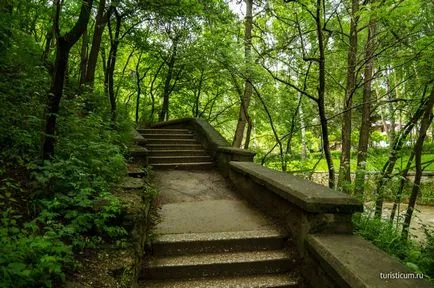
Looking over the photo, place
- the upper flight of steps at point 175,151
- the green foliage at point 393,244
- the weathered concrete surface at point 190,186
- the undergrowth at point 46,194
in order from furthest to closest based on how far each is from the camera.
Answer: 1. the upper flight of steps at point 175,151
2. the weathered concrete surface at point 190,186
3. the green foliage at point 393,244
4. the undergrowth at point 46,194

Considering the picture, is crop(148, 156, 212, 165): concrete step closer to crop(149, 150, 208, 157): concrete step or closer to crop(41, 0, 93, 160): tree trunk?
crop(149, 150, 208, 157): concrete step

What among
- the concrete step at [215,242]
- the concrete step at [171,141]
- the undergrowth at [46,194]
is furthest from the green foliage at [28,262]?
the concrete step at [171,141]

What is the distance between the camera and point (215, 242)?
12.3 ft

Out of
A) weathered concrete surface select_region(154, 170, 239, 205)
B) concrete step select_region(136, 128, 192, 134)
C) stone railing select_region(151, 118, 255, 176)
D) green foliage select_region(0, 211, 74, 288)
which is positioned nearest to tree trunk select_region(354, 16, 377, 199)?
A: stone railing select_region(151, 118, 255, 176)

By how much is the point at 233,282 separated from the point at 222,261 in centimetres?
26

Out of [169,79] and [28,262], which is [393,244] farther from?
[169,79]

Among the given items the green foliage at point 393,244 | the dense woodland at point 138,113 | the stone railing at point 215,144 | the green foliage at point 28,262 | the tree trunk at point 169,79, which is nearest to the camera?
the green foliage at point 28,262

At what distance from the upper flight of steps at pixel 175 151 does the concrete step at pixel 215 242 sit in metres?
3.94

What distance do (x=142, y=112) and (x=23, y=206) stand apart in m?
12.3

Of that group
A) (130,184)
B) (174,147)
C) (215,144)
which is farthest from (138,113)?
(130,184)

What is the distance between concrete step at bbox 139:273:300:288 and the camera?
10.7 ft

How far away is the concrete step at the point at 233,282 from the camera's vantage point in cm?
327

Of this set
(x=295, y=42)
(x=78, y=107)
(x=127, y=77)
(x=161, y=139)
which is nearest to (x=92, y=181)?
(x=78, y=107)

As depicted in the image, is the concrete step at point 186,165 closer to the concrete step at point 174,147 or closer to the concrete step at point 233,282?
the concrete step at point 174,147
